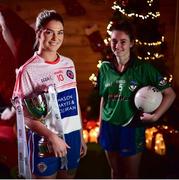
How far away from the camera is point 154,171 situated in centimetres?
261

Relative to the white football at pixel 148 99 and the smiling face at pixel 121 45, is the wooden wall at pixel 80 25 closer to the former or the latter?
the smiling face at pixel 121 45

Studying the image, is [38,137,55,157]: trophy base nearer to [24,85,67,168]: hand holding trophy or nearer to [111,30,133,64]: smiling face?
[24,85,67,168]: hand holding trophy

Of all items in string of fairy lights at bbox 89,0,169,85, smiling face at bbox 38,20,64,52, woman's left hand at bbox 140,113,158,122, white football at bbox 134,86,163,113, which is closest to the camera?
smiling face at bbox 38,20,64,52

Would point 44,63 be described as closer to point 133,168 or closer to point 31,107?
point 31,107

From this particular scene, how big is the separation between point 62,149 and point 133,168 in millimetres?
584

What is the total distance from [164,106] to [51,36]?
931mm

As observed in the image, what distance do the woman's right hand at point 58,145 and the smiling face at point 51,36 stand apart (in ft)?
1.91

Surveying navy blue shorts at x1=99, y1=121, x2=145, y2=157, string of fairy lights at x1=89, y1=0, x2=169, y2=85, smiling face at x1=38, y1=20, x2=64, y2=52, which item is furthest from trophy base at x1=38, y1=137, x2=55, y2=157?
string of fairy lights at x1=89, y1=0, x2=169, y2=85

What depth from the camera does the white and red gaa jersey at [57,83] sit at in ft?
7.22

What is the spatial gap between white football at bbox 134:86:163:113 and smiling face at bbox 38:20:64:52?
2.15 feet

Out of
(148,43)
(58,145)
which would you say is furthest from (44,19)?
(148,43)

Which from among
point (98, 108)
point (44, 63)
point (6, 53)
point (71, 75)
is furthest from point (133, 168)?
point (6, 53)

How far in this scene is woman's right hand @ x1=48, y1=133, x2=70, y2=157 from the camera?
224 cm

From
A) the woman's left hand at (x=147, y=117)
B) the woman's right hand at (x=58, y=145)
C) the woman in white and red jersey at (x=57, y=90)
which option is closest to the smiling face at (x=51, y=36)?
the woman in white and red jersey at (x=57, y=90)
